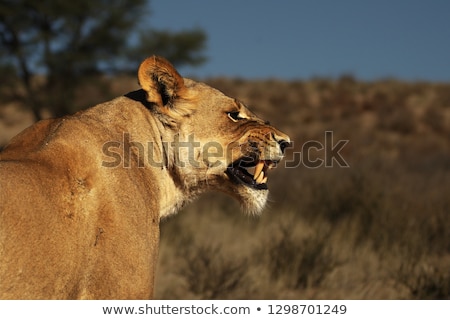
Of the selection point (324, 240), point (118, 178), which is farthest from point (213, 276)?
point (118, 178)

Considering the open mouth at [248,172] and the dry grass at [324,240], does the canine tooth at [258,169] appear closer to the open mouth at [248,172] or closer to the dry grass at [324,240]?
the open mouth at [248,172]

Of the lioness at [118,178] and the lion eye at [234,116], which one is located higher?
the lion eye at [234,116]

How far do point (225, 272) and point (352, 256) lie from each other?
7.66ft

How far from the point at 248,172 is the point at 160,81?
2.72 feet

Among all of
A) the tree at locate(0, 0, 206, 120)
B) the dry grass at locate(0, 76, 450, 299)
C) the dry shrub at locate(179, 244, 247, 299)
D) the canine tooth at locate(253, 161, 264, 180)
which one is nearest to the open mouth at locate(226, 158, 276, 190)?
Result: the canine tooth at locate(253, 161, 264, 180)

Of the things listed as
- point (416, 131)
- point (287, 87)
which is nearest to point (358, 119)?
point (416, 131)

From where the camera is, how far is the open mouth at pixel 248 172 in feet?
15.9

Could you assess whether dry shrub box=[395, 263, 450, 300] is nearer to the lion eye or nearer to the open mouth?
the open mouth

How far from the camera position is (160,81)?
4520 millimetres

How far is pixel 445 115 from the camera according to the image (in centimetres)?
3462

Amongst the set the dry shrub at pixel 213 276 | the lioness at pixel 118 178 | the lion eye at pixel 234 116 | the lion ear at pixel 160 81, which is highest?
the lion ear at pixel 160 81

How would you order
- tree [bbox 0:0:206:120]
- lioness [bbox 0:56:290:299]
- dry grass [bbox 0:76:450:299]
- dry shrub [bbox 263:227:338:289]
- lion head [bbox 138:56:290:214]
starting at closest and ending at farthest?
lioness [bbox 0:56:290:299] < lion head [bbox 138:56:290:214] < dry grass [bbox 0:76:450:299] < dry shrub [bbox 263:227:338:289] < tree [bbox 0:0:206:120]

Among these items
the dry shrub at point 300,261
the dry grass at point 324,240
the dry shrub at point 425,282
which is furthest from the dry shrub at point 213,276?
the dry shrub at point 425,282

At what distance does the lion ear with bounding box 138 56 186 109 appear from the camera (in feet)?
14.6
